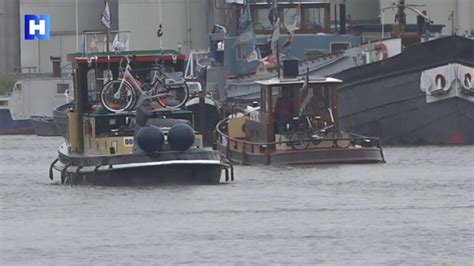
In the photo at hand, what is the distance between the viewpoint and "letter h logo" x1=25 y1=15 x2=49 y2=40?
331 feet

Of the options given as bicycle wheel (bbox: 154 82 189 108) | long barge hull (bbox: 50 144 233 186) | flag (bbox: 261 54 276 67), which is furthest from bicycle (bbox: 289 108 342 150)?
flag (bbox: 261 54 276 67)

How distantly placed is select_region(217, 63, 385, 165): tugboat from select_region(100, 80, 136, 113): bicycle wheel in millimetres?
6410

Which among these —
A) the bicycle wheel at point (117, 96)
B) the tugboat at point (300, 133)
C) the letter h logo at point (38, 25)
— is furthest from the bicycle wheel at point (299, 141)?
the letter h logo at point (38, 25)

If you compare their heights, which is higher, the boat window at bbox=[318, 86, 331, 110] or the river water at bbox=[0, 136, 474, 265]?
the boat window at bbox=[318, 86, 331, 110]

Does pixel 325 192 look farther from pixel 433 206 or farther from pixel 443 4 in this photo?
pixel 443 4

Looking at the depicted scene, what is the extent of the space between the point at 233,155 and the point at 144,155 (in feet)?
36.2

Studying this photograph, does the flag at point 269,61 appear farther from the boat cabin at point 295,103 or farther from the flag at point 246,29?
the boat cabin at point 295,103

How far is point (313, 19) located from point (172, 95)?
29.5m

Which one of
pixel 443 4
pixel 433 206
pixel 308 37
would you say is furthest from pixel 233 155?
pixel 443 4

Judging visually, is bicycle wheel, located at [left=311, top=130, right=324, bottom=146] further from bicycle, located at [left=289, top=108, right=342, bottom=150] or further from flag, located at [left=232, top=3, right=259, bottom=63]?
flag, located at [left=232, top=3, right=259, bottom=63]

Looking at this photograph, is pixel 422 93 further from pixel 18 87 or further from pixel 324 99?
pixel 18 87

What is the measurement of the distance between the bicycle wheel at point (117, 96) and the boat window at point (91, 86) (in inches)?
63.4

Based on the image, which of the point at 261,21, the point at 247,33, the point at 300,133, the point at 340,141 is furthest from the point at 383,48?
the point at 340,141

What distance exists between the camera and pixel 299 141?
150ft
